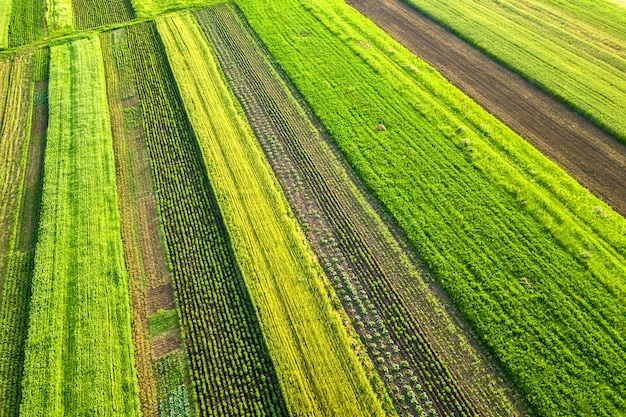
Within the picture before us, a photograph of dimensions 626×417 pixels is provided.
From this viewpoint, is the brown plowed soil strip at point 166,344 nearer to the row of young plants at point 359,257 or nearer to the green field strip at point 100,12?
the row of young plants at point 359,257

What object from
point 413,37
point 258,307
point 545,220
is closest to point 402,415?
point 258,307

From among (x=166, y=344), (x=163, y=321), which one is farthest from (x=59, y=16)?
(x=166, y=344)

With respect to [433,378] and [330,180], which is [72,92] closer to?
[330,180]

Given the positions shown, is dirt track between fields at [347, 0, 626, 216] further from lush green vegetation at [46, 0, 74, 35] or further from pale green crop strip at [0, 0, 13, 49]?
pale green crop strip at [0, 0, 13, 49]

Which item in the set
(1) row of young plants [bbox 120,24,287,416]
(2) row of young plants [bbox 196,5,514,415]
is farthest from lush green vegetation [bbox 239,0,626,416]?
(1) row of young plants [bbox 120,24,287,416]

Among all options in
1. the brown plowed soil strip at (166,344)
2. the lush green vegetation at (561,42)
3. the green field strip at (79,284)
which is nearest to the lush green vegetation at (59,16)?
the green field strip at (79,284)

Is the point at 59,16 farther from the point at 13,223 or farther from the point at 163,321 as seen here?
the point at 163,321
